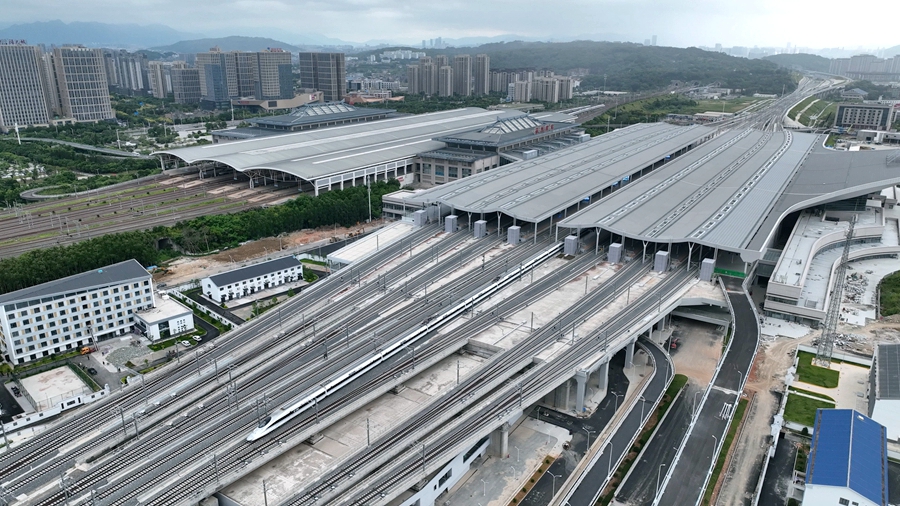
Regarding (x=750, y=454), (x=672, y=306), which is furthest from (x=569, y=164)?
(x=750, y=454)

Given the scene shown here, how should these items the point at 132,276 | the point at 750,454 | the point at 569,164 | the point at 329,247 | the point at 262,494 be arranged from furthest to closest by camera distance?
the point at 569,164 < the point at 329,247 < the point at 132,276 < the point at 750,454 < the point at 262,494

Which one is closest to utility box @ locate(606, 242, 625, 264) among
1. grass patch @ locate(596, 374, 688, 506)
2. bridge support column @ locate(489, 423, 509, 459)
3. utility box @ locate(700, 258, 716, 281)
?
utility box @ locate(700, 258, 716, 281)

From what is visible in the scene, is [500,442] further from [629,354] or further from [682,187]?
[682,187]

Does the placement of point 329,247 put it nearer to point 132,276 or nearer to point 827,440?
point 132,276

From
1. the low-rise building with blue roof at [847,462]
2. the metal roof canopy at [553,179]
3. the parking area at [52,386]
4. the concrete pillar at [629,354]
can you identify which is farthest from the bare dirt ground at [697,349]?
the parking area at [52,386]

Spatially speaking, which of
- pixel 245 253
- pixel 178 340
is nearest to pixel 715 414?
pixel 178 340

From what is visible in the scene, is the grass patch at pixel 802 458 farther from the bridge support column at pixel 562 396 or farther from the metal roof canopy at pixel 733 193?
the metal roof canopy at pixel 733 193
